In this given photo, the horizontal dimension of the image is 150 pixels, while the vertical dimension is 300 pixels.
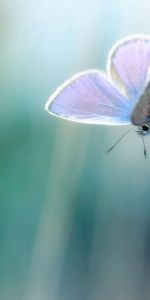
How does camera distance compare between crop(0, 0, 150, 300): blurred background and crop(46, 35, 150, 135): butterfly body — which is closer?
crop(46, 35, 150, 135): butterfly body

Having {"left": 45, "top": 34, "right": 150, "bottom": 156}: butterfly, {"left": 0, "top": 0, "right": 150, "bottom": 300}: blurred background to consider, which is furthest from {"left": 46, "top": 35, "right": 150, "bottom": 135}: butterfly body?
{"left": 0, "top": 0, "right": 150, "bottom": 300}: blurred background

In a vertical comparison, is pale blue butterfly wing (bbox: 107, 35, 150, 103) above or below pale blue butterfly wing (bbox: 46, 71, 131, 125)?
above

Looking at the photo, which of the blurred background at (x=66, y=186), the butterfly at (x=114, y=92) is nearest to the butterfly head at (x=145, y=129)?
the butterfly at (x=114, y=92)

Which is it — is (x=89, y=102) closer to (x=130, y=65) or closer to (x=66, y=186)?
(x=130, y=65)

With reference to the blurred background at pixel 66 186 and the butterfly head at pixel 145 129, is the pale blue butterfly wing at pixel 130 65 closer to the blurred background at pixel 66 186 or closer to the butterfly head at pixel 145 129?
the butterfly head at pixel 145 129

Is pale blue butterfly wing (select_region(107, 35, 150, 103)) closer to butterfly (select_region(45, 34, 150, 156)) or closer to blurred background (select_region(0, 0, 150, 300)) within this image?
butterfly (select_region(45, 34, 150, 156))

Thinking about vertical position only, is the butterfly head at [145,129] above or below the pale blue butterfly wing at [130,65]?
below

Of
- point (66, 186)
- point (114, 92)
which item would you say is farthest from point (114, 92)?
point (66, 186)
